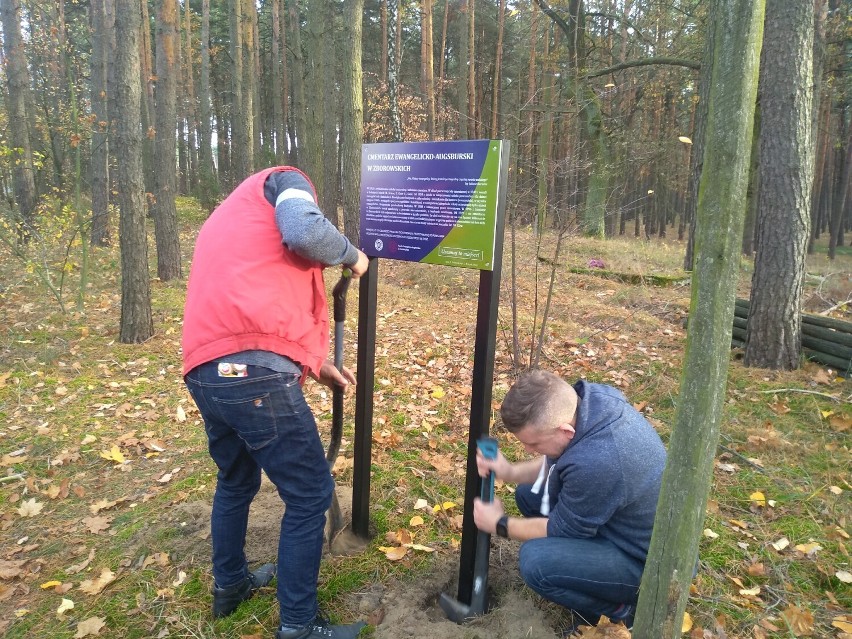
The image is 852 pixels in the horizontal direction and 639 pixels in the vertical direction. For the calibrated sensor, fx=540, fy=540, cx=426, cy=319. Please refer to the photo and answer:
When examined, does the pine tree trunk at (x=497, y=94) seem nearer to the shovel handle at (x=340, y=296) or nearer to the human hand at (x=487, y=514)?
the shovel handle at (x=340, y=296)

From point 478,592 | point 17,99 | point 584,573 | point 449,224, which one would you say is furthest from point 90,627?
point 17,99

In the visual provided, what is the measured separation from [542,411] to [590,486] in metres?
0.32

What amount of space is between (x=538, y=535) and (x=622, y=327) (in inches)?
201

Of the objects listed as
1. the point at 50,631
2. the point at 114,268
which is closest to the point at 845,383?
the point at 50,631

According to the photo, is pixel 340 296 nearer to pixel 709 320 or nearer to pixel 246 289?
pixel 246 289

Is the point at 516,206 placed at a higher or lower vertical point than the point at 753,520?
higher

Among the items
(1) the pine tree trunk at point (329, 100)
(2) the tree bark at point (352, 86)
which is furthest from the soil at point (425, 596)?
(1) the pine tree trunk at point (329, 100)

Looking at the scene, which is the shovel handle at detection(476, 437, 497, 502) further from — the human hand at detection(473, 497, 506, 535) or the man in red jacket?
the man in red jacket

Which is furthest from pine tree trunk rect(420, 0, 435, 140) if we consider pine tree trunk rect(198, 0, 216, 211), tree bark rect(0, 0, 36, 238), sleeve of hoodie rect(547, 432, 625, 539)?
sleeve of hoodie rect(547, 432, 625, 539)

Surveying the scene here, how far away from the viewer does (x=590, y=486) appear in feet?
6.59

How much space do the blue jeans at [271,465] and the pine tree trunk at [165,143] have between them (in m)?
7.49

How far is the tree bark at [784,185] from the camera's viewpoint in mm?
5008

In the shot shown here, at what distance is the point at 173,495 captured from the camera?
11.7 ft

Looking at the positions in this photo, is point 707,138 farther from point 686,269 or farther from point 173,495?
point 686,269
